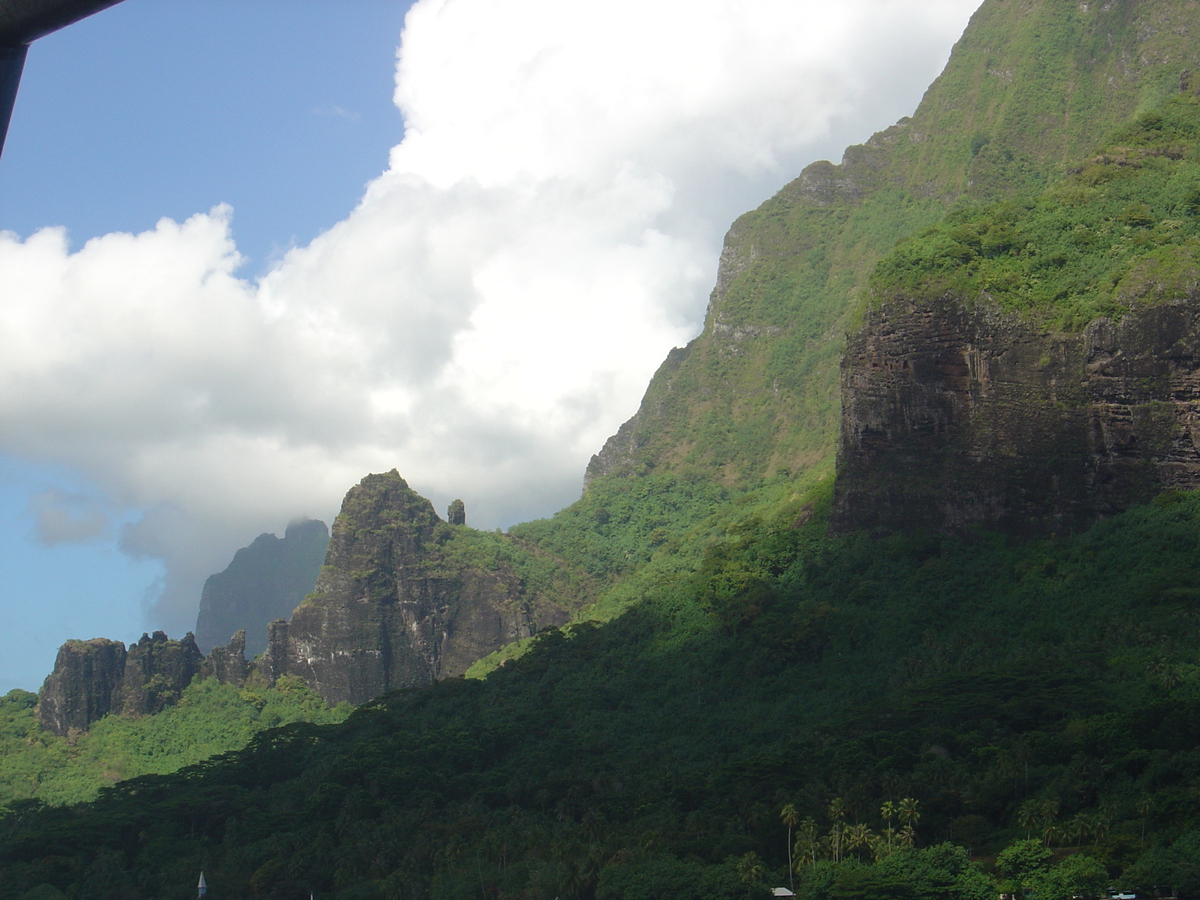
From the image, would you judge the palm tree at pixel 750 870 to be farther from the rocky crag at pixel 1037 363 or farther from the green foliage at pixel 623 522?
the green foliage at pixel 623 522

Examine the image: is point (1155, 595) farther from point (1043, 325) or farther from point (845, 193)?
point (845, 193)

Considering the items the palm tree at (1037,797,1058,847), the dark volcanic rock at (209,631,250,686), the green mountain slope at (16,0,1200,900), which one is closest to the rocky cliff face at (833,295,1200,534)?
the green mountain slope at (16,0,1200,900)

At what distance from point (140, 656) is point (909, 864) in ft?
214

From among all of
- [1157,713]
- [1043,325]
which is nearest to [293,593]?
[1043,325]

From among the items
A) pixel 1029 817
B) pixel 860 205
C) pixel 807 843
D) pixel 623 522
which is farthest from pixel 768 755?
pixel 860 205

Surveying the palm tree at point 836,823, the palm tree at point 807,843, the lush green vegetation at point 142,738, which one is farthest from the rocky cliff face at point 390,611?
the palm tree at point 807,843

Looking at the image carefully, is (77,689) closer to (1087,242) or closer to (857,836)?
(857,836)

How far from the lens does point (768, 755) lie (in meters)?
42.1

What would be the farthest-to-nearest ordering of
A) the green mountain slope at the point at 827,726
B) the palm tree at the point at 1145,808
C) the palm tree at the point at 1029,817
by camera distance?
the green mountain slope at the point at 827,726 < the palm tree at the point at 1029,817 < the palm tree at the point at 1145,808

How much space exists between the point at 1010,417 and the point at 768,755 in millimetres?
20647

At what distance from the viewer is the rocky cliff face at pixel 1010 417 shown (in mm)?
50250

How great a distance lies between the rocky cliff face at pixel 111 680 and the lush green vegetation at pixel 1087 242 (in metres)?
53.8

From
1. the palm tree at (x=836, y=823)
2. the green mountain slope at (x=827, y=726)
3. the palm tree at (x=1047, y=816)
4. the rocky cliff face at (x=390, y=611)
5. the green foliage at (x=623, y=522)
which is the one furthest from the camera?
the green foliage at (x=623, y=522)

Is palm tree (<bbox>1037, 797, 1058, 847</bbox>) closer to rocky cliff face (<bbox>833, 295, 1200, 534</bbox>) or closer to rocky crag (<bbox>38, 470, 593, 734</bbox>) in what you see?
rocky cliff face (<bbox>833, 295, 1200, 534</bbox>)
